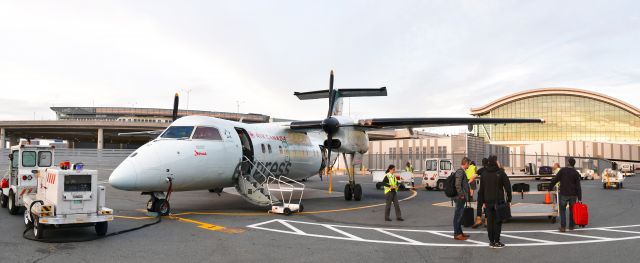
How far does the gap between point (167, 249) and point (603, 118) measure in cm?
9384

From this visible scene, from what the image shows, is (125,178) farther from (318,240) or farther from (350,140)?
(350,140)

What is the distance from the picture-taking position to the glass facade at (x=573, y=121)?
81062 mm

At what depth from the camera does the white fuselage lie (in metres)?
11.1

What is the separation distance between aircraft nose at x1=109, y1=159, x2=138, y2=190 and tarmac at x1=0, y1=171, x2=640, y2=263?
1003 millimetres

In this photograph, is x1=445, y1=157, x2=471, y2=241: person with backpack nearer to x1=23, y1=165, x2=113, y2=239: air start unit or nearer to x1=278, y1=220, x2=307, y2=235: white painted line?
x1=278, y1=220, x2=307, y2=235: white painted line

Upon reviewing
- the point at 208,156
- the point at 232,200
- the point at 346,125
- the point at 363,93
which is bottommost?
the point at 232,200

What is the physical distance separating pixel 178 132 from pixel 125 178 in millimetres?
2390

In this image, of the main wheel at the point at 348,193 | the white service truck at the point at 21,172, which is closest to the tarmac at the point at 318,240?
the white service truck at the point at 21,172

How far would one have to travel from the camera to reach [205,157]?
498 inches

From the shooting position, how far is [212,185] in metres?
13.4

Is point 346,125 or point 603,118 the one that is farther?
point 603,118

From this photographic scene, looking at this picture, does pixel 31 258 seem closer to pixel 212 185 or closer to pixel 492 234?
pixel 212 185

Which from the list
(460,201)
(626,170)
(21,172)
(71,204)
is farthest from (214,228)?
(626,170)

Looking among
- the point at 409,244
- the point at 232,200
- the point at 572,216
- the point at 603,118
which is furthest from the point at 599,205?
the point at 603,118
